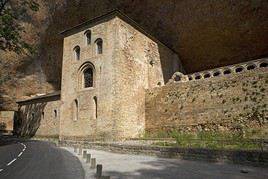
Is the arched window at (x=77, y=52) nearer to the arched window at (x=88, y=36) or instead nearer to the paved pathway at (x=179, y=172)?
the arched window at (x=88, y=36)

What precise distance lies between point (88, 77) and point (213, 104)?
9.59 metres

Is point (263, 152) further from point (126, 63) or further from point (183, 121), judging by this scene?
point (126, 63)

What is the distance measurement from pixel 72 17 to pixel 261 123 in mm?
21267

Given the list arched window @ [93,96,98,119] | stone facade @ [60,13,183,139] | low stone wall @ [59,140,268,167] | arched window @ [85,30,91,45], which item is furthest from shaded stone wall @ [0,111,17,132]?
low stone wall @ [59,140,268,167]

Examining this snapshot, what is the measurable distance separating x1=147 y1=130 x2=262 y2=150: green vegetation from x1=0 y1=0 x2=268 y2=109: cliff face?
9.92 metres

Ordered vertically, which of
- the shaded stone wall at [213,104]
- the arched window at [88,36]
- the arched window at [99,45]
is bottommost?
the shaded stone wall at [213,104]

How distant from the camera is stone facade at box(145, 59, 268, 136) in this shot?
1436 cm

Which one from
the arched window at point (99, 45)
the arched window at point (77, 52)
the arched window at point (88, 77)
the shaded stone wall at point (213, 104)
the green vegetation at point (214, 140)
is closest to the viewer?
the green vegetation at point (214, 140)

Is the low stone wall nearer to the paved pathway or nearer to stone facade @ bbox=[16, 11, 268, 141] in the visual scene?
the paved pathway

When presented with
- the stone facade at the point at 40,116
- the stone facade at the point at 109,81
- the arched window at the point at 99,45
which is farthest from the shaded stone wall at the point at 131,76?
the stone facade at the point at 40,116

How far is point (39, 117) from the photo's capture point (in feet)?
83.7

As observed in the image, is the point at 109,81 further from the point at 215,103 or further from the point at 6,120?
the point at 6,120

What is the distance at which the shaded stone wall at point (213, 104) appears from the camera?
14344 mm

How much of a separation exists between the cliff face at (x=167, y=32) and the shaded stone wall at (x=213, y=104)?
257 inches
